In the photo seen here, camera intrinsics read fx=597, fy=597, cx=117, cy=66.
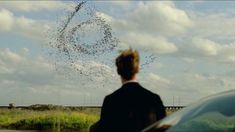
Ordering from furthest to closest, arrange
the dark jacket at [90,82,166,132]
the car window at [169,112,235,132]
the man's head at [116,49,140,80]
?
the man's head at [116,49,140,80] < the dark jacket at [90,82,166,132] < the car window at [169,112,235,132]

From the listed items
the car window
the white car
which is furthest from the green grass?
the car window

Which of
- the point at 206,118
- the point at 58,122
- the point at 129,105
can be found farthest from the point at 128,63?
the point at 58,122

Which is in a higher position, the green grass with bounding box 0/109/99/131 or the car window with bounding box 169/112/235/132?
the green grass with bounding box 0/109/99/131

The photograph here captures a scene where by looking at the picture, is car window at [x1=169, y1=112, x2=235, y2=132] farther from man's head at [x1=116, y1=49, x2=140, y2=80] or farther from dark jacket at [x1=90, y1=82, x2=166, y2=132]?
man's head at [x1=116, y1=49, x2=140, y2=80]

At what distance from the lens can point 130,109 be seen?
16.0ft

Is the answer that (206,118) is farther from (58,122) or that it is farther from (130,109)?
(58,122)

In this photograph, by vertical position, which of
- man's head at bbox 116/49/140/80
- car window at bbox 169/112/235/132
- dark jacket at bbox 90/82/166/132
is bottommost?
car window at bbox 169/112/235/132

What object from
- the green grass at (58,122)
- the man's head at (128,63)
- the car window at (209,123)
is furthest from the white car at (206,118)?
the green grass at (58,122)

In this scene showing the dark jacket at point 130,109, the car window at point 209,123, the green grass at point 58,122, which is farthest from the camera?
the green grass at point 58,122

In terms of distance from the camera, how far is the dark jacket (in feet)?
15.8

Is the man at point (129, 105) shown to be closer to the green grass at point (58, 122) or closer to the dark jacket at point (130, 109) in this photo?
the dark jacket at point (130, 109)

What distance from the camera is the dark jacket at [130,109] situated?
4801 millimetres

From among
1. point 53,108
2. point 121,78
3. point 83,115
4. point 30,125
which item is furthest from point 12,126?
point 121,78

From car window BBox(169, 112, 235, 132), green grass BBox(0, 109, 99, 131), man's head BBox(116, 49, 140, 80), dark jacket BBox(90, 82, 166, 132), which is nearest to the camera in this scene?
car window BBox(169, 112, 235, 132)
